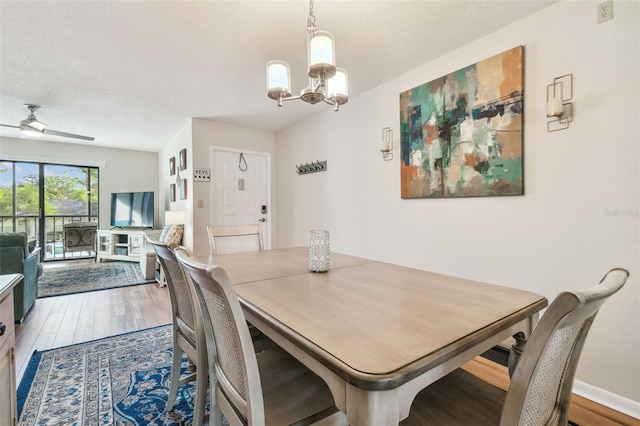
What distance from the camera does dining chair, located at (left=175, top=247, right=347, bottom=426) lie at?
2.48 feet

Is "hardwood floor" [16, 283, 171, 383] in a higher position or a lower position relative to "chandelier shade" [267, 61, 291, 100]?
lower

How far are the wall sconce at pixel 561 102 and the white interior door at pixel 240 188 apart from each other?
364 cm

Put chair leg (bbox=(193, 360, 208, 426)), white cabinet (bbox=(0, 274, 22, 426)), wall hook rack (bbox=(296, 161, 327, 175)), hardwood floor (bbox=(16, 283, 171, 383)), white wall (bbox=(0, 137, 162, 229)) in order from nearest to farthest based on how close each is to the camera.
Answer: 1. white cabinet (bbox=(0, 274, 22, 426))
2. chair leg (bbox=(193, 360, 208, 426))
3. hardwood floor (bbox=(16, 283, 171, 383))
4. wall hook rack (bbox=(296, 161, 327, 175))
5. white wall (bbox=(0, 137, 162, 229))

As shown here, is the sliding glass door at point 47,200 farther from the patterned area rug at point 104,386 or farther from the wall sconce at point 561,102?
the wall sconce at point 561,102

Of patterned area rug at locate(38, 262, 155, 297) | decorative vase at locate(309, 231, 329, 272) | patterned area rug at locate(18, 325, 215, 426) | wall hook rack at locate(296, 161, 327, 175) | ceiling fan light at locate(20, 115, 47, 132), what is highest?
ceiling fan light at locate(20, 115, 47, 132)

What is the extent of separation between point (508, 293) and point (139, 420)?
188 centimetres

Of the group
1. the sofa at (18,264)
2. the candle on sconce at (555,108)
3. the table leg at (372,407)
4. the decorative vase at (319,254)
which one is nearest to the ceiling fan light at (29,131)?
the sofa at (18,264)

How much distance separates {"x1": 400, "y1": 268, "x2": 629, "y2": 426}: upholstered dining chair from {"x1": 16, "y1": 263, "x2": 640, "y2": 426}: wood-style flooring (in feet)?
3.60

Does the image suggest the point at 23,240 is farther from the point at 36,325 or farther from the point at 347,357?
the point at 347,357

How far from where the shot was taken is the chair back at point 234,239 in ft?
7.08

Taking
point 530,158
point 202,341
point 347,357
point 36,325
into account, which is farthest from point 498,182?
point 36,325

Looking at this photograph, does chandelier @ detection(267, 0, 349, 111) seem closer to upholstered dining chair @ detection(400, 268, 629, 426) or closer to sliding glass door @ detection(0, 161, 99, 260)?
upholstered dining chair @ detection(400, 268, 629, 426)

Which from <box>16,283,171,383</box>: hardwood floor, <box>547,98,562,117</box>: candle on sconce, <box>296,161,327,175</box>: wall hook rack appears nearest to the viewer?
<box>547,98,562,117</box>: candle on sconce

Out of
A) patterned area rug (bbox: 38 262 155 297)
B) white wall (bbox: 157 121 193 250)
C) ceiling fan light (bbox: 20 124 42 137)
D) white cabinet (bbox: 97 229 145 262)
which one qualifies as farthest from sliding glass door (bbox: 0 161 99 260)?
ceiling fan light (bbox: 20 124 42 137)
